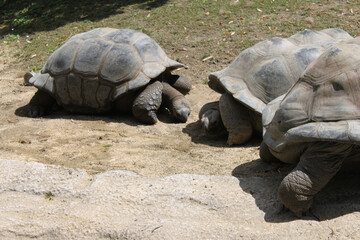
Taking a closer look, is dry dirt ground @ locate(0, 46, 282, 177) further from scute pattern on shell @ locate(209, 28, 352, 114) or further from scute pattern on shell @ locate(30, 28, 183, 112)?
scute pattern on shell @ locate(209, 28, 352, 114)

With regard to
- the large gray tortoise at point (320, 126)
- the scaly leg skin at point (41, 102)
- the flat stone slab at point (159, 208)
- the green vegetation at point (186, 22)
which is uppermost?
the large gray tortoise at point (320, 126)

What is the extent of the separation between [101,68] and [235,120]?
6.74 ft

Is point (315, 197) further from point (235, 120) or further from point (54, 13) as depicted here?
point (54, 13)

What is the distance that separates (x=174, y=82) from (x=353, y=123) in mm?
3761

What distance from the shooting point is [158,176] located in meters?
3.62

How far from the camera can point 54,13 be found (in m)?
11.0

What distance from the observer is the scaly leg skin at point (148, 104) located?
5570mm

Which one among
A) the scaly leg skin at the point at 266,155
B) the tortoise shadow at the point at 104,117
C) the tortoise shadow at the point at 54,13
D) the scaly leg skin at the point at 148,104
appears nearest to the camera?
the scaly leg skin at the point at 266,155

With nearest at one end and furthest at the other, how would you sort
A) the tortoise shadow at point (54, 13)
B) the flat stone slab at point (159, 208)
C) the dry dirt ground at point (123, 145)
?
the flat stone slab at point (159, 208)
the dry dirt ground at point (123, 145)
the tortoise shadow at point (54, 13)

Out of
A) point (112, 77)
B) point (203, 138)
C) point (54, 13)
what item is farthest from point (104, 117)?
point (54, 13)

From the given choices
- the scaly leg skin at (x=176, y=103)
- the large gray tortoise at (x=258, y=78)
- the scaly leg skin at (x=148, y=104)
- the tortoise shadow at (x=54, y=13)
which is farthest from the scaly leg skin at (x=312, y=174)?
the tortoise shadow at (x=54, y=13)

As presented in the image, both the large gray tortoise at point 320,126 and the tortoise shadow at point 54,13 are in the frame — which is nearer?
the large gray tortoise at point 320,126

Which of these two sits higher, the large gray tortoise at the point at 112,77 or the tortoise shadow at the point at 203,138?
the large gray tortoise at the point at 112,77

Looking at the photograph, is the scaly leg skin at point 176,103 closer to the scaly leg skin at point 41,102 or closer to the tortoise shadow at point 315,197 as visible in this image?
the scaly leg skin at point 41,102
